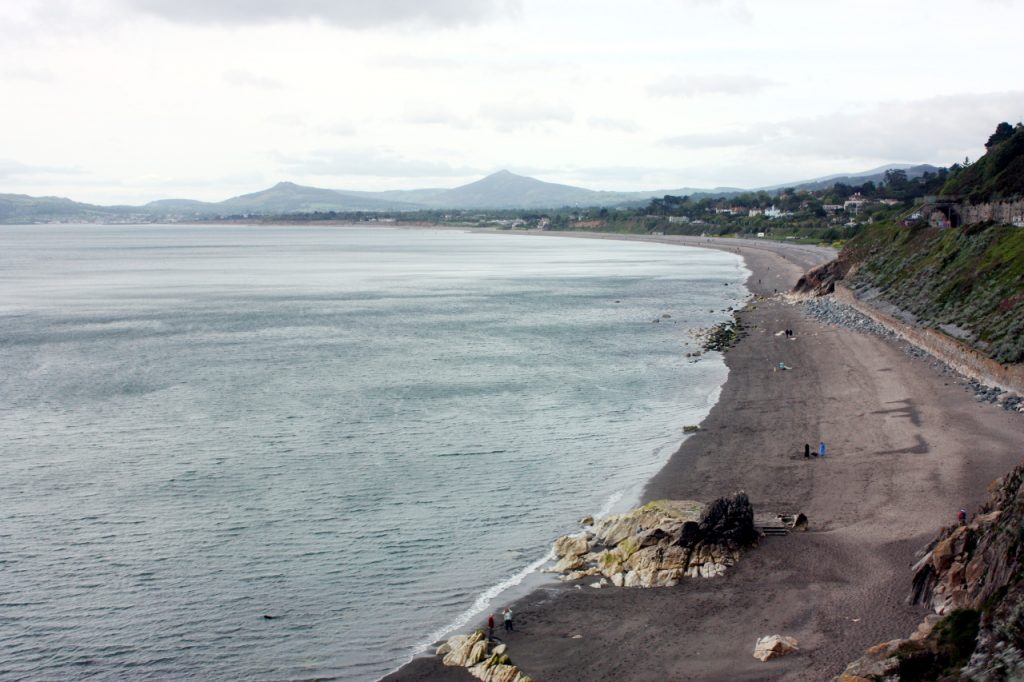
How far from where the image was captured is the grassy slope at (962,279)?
39163 millimetres

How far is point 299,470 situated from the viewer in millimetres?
29641

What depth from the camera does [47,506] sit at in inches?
1041

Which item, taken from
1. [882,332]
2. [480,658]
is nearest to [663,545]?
[480,658]

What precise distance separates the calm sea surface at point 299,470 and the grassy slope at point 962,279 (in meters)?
11.8

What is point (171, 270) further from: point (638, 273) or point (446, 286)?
point (638, 273)

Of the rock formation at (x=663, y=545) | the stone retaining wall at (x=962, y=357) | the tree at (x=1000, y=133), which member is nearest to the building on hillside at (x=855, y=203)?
the tree at (x=1000, y=133)

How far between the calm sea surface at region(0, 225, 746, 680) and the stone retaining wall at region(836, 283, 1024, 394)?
1036 centimetres

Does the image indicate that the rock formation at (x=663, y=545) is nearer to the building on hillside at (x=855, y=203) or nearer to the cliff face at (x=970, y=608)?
the cliff face at (x=970, y=608)

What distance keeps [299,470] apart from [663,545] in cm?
1351

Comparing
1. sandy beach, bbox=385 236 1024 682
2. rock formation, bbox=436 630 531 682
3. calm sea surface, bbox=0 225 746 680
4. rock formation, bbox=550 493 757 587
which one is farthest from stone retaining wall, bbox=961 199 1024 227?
rock formation, bbox=436 630 531 682

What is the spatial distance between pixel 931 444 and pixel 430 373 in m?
25.1

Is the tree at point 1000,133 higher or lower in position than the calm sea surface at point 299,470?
higher

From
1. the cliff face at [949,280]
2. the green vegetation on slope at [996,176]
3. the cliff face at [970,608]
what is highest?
the green vegetation on slope at [996,176]

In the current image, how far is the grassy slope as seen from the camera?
39.2 meters
